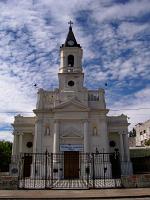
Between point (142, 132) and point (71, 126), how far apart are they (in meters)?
39.0

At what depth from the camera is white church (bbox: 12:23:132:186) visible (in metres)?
40.5

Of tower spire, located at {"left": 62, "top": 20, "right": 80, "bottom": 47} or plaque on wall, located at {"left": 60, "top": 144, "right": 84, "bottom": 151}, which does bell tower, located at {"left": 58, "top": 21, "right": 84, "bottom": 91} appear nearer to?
tower spire, located at {"left": 62, "top": 20, "right": 80, "bottom": 47}

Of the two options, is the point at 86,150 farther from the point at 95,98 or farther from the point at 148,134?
the point at 148,134

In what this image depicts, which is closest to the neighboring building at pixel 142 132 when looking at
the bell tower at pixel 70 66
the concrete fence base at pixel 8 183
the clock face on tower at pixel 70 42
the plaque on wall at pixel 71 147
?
the bell tower at pixel 70 66

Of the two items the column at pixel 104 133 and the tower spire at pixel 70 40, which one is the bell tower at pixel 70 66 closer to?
the tower spire at pixel 70 40

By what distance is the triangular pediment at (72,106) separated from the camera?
41375 millimetres

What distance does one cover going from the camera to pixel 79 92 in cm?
4334

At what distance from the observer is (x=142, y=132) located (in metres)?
76.1

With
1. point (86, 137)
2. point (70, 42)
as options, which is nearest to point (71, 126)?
point (86, 137)

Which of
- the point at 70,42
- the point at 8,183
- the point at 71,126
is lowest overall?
the point at 8,183

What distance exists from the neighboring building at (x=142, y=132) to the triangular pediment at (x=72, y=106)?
34.6m

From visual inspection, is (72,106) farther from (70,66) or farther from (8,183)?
(8,183)

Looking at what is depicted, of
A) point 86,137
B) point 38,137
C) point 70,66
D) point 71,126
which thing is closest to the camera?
point 86,137

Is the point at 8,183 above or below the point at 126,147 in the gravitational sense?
below
